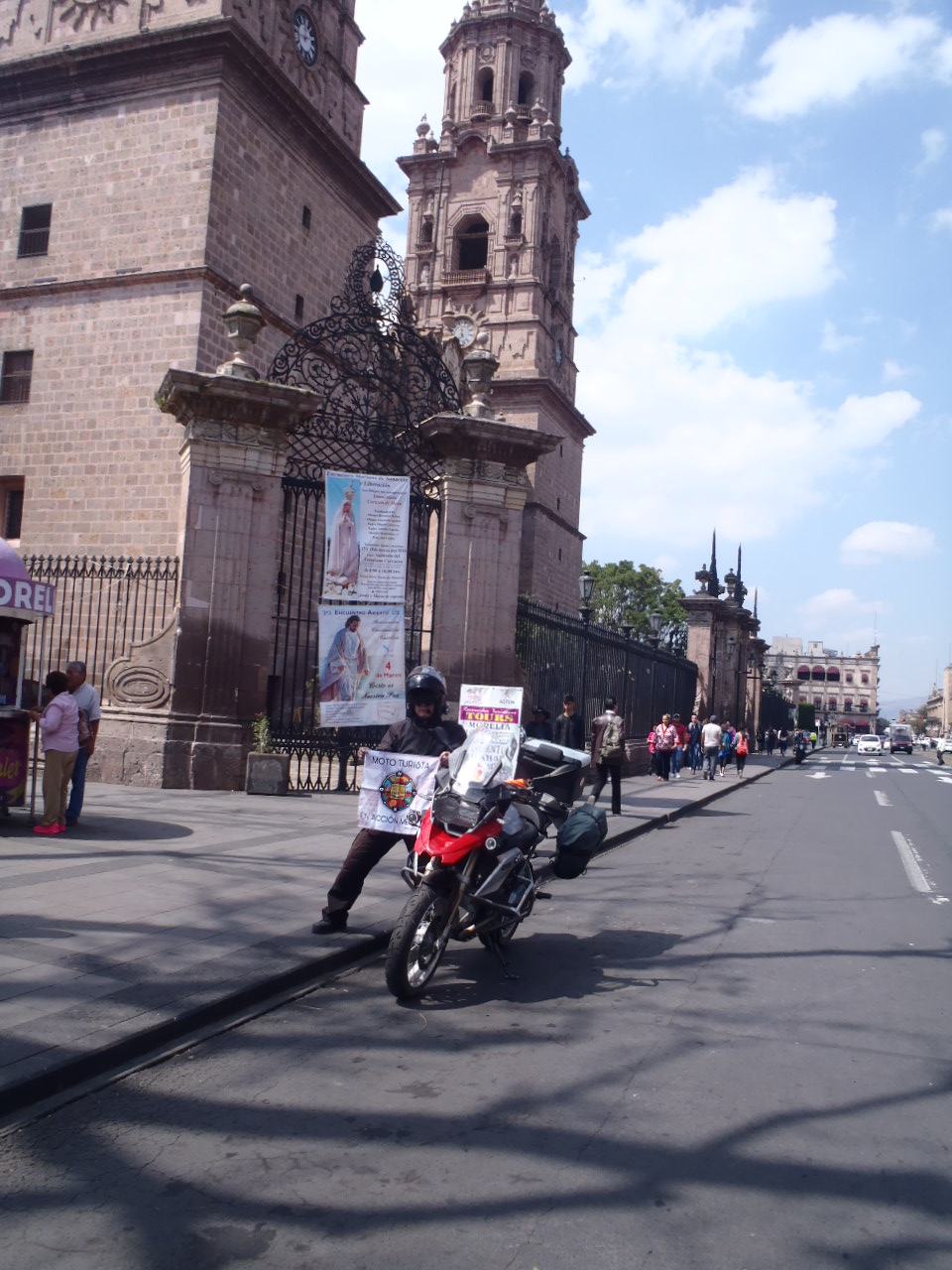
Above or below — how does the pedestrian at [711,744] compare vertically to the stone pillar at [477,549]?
below

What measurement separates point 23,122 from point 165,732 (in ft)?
59.3

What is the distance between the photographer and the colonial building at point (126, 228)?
22.2 metres

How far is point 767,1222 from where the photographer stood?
133 inches

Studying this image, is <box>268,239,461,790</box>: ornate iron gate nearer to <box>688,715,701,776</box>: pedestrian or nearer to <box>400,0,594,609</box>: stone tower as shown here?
<box>688,715,701,776</box>: pedestrian

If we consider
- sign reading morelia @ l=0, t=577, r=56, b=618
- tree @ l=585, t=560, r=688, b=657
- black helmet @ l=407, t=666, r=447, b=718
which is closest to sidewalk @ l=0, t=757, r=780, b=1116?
black helmet @ l=407, t=666, r=447, b=718

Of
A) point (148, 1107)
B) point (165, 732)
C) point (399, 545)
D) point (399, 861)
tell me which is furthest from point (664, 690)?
point (148, 1107)

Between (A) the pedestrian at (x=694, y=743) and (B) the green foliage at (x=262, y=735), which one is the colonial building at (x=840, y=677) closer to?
(A) the pedestrian at (x=694, y=743)

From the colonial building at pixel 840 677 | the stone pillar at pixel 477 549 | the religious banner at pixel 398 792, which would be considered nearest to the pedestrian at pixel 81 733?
the religious banner at pixel 398 792

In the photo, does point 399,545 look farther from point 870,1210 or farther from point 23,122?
point 23,122

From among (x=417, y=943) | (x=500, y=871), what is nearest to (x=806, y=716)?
(x=500, y=871)

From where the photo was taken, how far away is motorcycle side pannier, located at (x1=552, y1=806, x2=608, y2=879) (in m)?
7.41

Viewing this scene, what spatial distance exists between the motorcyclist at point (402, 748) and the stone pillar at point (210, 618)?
7.17 metres

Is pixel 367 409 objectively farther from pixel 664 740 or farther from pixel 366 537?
pixel 664 740

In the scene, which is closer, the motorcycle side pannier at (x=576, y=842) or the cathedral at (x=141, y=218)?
the motorcycle side pannier at (x=576, y=842)
